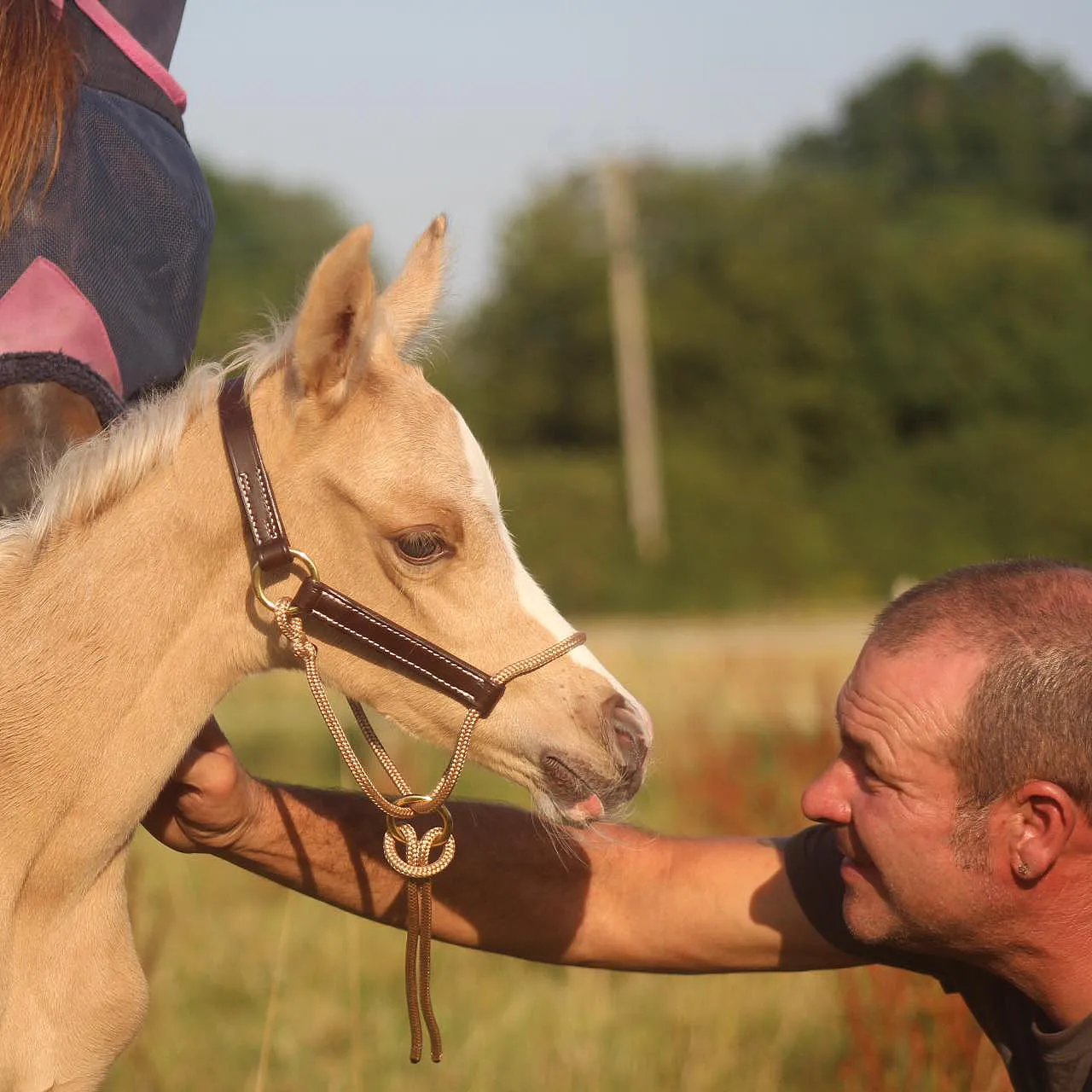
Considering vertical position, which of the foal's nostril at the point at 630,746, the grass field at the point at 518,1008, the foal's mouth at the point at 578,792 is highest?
the foal's nostril at the point at 630,746

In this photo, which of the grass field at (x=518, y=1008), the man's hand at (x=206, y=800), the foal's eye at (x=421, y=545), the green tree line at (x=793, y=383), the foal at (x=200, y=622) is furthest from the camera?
the green tree line at (x=793, y=383)

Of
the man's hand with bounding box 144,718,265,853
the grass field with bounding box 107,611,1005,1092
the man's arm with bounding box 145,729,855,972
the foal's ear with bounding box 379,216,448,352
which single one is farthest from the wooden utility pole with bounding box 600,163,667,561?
the man's hand with bounding box 144,718,265,853

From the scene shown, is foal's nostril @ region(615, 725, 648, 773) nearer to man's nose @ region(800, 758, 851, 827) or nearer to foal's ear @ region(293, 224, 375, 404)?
man's nose @ region(800, 758, 851, 827)

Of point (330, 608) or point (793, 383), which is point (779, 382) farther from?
point (330, 608)

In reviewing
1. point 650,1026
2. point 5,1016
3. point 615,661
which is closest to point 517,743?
point 5,1016

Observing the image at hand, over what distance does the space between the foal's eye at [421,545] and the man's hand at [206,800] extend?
0.49 meters

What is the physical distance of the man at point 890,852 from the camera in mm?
2498

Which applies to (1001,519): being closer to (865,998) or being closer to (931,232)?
(931,232)

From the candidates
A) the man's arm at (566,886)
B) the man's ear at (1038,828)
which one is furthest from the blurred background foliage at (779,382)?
the man's ear at (1038,828)

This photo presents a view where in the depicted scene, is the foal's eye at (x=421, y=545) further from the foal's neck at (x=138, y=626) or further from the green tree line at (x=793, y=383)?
the green tree line at (x=793, y=383)

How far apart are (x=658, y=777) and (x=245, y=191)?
4797 cm

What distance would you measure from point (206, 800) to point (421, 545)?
2.09 feet

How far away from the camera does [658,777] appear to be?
7.64 meters

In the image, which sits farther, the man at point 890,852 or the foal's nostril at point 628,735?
the foal's nostril at point 628,735
